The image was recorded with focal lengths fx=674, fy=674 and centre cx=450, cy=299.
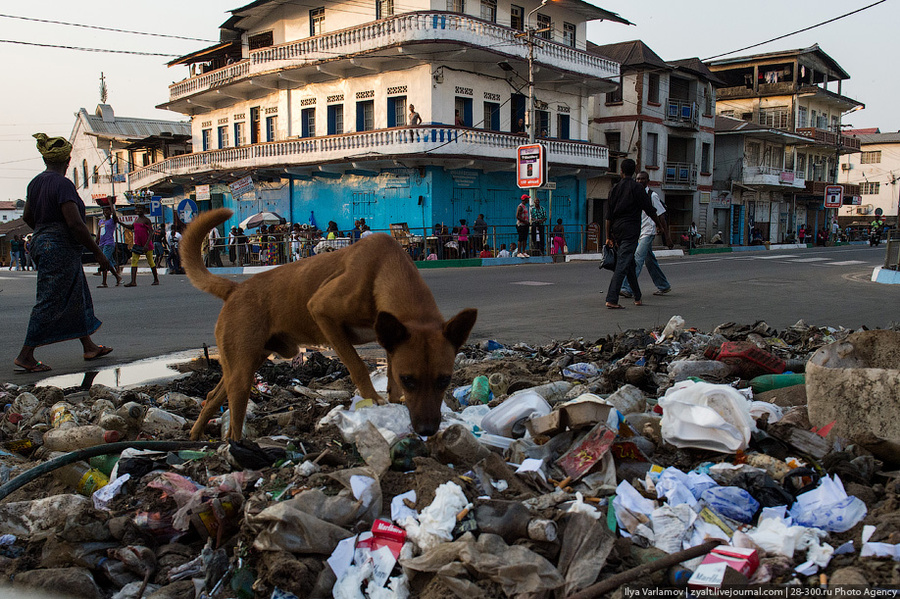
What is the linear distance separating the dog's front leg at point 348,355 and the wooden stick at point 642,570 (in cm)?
169

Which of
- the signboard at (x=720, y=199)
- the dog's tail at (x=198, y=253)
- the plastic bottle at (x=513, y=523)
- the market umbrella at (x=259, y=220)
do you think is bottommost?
the plastic bottle at (x=513, y=523)

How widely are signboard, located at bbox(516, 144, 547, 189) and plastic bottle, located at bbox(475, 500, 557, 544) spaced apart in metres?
23.1

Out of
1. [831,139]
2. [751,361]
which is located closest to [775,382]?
[751,361]

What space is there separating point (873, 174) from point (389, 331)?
91.4 metres

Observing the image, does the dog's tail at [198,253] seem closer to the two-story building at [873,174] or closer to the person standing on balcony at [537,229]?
the person standing on balcony at [537,229]

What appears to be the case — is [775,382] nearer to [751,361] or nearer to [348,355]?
[751,361]

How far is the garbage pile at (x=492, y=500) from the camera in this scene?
224 centimetres

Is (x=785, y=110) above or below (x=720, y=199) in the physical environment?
above

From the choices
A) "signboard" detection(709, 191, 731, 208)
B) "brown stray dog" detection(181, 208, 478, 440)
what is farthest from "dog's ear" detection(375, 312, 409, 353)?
"signboard" detection(709, 191, 731, 208)

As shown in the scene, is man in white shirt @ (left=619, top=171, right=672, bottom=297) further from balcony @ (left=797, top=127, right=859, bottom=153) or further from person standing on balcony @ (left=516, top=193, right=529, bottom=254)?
balcony @ (left=797, top=127, right=859, bottom=153)

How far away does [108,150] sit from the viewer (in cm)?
5216

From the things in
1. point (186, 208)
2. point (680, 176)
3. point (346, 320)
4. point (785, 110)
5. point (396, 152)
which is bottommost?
point (346, 320)

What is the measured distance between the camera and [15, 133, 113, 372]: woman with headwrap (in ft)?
19.1

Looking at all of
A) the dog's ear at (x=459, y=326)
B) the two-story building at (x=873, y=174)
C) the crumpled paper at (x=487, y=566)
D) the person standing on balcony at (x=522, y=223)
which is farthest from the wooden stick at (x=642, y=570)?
the two-story building at (x=873, y=174)
